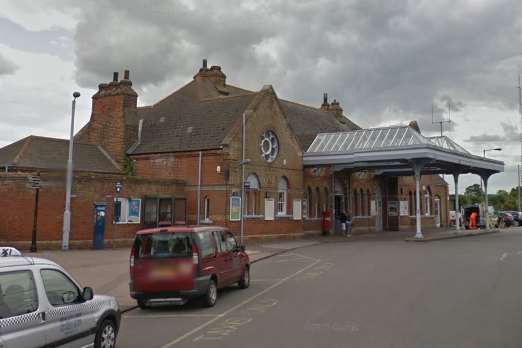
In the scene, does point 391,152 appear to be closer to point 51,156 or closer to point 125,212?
point 125,212

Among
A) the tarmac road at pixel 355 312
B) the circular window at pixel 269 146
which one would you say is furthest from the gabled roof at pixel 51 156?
the tarmac road at pixel 355 312

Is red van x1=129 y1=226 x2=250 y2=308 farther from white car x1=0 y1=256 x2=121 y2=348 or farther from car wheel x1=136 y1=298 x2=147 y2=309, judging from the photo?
white car x1=0 y1=256 x2=121 y2=348

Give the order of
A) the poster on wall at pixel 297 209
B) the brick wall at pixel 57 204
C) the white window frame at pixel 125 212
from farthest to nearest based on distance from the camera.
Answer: the poster on wall at pixel 297 209, the white window frame at pixel 125 212, the brick wall at pixel 57 204

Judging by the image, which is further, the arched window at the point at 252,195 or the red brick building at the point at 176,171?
the arched window at the point at 252,195

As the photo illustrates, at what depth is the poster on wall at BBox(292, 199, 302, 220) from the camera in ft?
101

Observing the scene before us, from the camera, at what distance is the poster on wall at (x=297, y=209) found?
30.8m

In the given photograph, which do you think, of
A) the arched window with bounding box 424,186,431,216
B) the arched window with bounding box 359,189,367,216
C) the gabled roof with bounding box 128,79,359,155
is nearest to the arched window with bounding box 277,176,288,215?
the gabled roof with bounding box 128,79,359,155

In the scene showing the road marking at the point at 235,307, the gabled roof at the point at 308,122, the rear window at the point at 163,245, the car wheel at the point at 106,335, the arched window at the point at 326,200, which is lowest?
the road marking at the point at 235,307

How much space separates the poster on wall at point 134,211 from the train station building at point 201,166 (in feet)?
0.16

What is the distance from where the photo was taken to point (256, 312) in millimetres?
10109

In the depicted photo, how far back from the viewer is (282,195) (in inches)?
1206

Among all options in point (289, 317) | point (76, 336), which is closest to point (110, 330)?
point (76, 336)

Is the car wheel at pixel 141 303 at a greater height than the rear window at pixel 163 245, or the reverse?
the rear window at pixel 163 245

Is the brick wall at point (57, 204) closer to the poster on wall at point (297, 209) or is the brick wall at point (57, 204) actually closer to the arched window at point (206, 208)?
the arched window at point (206, 208)
